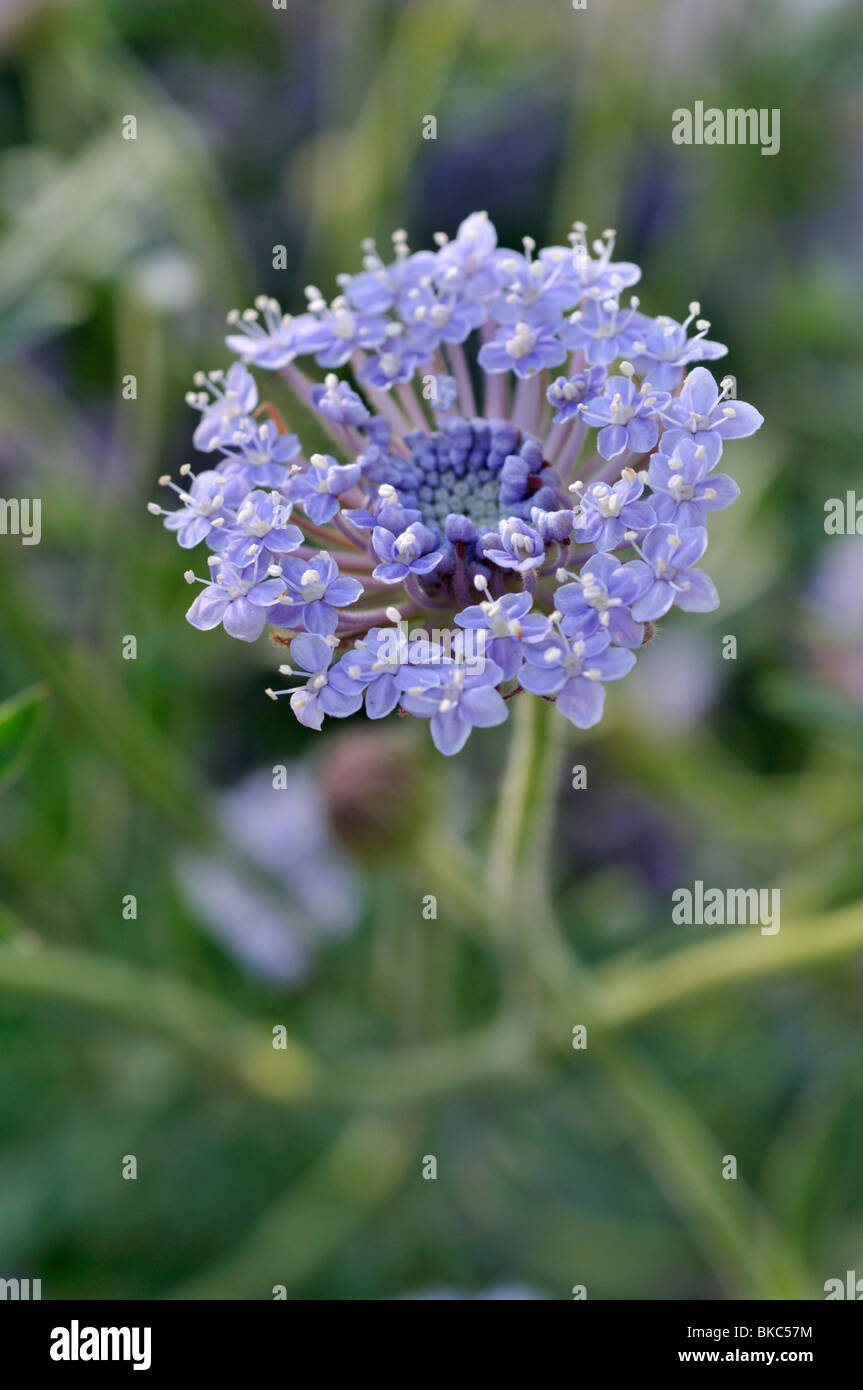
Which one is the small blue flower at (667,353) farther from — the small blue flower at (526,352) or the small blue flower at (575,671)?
the small blue flower at (575,671)

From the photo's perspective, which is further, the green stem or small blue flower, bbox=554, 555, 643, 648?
the green stem

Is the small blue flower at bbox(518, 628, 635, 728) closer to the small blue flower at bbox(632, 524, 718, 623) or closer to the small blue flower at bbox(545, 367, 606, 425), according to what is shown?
the small blue flower at bbox(632, 524, 718, 623)

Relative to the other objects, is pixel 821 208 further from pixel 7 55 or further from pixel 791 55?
pixel 7 55

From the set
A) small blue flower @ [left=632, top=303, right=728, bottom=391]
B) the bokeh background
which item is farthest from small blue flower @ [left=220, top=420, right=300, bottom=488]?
the bokeh background

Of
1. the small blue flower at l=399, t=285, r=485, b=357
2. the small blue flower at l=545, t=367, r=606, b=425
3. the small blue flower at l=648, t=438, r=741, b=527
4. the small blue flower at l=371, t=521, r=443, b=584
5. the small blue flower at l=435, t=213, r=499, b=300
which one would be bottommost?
the small blue flower at l=371, t=521, r=443, b=584

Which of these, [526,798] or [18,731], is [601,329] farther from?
[18,731]

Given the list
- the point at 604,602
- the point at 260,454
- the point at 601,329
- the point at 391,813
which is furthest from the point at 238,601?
the point at 391,813

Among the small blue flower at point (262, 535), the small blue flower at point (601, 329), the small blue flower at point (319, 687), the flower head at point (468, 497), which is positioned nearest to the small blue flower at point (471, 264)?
the flower head at point (468, 497)
